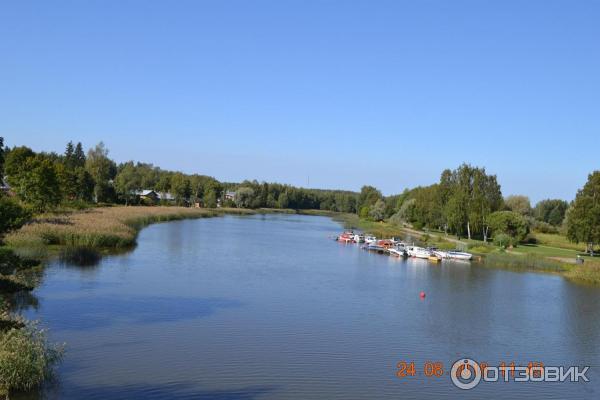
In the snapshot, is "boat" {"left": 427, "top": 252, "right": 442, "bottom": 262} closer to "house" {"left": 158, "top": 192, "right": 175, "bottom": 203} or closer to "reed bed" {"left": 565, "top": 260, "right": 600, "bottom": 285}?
"reed bed" {"left": 565, "top": 260, "right": 600, "bottom": 285}

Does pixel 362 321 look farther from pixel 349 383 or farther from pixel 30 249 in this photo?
pixel 30 249

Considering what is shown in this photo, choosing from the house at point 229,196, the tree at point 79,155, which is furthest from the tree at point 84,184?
the house at point 229,196

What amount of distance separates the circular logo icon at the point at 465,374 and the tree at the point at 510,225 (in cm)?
4844

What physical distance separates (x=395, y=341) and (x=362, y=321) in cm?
296

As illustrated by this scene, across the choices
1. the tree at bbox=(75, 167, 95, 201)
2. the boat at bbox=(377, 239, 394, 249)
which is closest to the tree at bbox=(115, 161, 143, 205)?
the tree at bbox=(75, 167, 95, 201)

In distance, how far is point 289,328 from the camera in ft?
68.6

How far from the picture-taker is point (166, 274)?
104 feet

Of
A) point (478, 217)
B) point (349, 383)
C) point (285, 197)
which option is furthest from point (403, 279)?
point (285, 197)

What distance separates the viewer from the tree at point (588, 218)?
165 ft

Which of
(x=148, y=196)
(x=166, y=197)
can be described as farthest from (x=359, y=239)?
(x=166, y=197)

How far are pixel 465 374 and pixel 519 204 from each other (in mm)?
92383

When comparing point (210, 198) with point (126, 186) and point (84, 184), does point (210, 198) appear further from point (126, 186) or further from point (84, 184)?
point (84, 184)

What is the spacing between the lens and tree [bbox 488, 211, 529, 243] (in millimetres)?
63625

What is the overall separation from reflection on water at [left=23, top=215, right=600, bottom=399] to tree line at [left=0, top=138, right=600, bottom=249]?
503 cm
